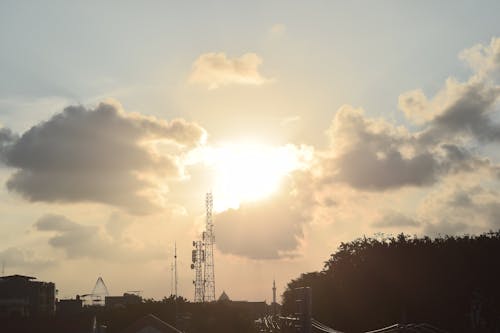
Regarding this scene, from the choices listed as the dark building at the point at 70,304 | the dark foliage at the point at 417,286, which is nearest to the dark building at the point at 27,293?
the dark building at the point at 70,304

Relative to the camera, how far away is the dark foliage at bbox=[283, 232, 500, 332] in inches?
3167

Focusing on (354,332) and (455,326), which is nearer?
(455,326)

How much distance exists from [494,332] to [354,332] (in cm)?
1760

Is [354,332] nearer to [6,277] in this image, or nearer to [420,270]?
[420,270]

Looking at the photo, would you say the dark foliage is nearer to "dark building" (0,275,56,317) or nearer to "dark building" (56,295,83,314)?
"dark building" (56,295,83,314)

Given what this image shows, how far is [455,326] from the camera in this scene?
8050 cm

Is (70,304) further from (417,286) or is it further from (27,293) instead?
(417,286)

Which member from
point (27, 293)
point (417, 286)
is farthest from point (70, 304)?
point (417, 286)

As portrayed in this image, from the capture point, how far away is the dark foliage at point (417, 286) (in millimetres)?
80438

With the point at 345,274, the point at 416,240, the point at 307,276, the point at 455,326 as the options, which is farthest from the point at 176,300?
the point at 455,326

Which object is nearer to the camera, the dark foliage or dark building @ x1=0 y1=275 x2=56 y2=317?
the dark foliage

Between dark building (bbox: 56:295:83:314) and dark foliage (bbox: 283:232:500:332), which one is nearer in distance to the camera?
dark foliage (bbox: 283:232:500:332)

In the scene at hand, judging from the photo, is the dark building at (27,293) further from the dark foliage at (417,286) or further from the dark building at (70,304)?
the dark foliage at (417,286)

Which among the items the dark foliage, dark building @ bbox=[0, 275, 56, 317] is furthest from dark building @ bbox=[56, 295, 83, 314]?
the dark foliage
